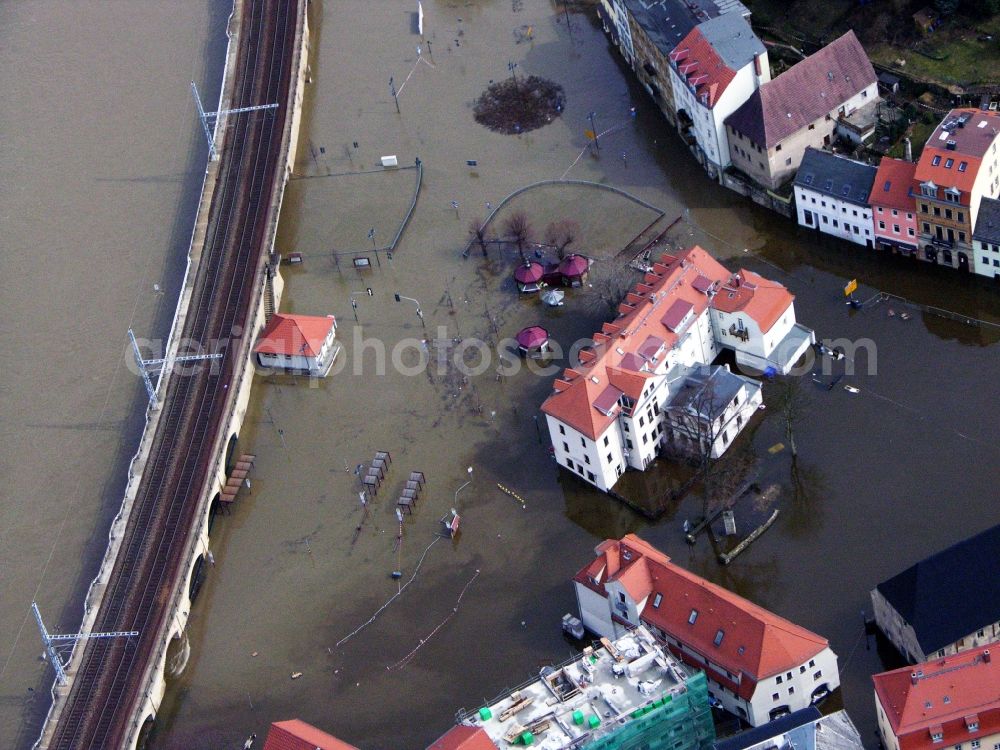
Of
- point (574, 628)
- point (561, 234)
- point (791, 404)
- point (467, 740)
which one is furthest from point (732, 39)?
point (467, 740)

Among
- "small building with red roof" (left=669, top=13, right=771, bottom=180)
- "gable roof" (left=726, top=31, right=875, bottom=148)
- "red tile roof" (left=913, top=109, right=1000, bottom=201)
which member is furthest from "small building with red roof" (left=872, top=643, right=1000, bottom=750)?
"small building with red roof" (left=669, top=13, right=771, bottom=180)

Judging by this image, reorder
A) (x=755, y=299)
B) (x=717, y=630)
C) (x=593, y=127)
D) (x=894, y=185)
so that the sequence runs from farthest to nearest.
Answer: (x=593, y=127), (x=894, y=185), (x=755, y=299), (x=717, y=630)

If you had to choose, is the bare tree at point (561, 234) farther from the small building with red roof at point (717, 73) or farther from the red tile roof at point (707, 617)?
the red tile roof at point (707, 617)

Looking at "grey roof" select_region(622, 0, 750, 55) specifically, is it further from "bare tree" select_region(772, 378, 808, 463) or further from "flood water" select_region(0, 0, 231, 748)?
"flood water" select_region(0, 0, 231, 748)

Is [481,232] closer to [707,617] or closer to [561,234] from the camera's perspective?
[561,234]

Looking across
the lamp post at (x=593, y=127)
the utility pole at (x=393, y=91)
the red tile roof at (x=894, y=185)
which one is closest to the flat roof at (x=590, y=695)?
the red tile roof at (x=894, y=185)
